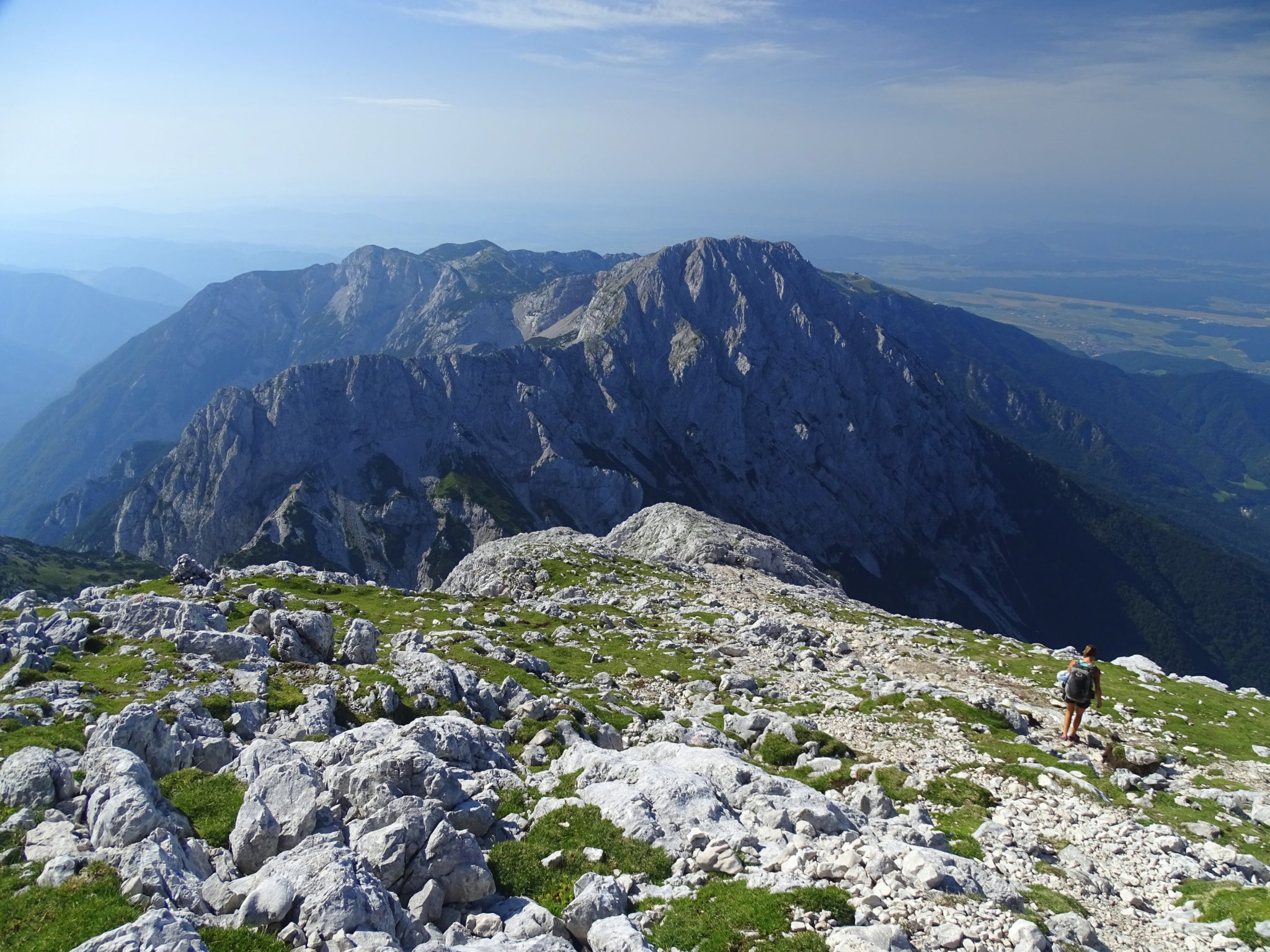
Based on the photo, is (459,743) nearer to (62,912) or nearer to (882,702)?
(62,912)

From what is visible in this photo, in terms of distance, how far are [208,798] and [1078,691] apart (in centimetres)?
3229

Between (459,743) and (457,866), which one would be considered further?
(459,743)

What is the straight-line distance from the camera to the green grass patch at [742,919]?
13.4m

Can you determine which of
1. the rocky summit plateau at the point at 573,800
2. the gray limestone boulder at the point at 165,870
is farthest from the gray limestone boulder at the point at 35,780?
the gray limestone boulder at the point at 165,870

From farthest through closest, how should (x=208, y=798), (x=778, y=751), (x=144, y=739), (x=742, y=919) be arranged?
(x=778, y=751) < (x=144, y=739) < (x=208, y=798) < (x=742, y=919)

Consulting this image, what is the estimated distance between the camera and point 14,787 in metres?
16.8

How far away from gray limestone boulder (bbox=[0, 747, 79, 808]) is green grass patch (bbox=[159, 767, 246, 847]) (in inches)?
83.1

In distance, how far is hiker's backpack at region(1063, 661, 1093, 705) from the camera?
28.9 m

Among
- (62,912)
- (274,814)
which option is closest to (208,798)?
(274,814)

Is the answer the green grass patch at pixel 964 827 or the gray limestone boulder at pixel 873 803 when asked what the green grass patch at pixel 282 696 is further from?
the green grass patch at pixel 964 827

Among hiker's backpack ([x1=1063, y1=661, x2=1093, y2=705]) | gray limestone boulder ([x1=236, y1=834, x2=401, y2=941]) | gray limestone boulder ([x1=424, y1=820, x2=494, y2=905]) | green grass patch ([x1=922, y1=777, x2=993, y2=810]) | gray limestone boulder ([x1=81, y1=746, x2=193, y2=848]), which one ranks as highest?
gray limestone boulder ([x1=236, y1=834, x2=401, y2=941])

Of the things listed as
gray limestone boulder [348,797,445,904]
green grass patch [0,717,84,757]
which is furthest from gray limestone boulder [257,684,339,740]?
gray limestone boulder [348,797,445,904]

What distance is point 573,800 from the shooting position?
19.7 m

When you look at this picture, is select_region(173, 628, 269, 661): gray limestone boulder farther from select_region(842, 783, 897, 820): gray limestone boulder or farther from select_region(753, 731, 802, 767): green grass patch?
select_region(842, 783, 897, 820): gray limestone boulder
